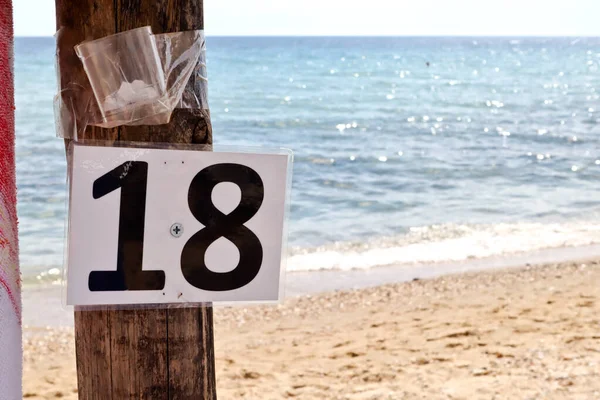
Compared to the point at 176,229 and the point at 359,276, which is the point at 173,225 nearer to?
the point at 176,229

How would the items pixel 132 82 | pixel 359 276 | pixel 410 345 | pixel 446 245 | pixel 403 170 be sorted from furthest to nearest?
pixel 403 170
pixel 446 245
pixel 359 276
pixel 410 345
pixel 132 82

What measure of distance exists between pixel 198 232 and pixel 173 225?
0.05 meters

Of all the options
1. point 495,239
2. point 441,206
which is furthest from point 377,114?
point 495,239

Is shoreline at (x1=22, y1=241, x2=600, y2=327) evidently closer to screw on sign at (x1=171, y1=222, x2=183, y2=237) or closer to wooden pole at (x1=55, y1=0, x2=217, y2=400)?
wooden pole at (x1=55, y1=0, x2=217, y2=400)

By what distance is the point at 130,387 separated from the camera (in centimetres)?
150

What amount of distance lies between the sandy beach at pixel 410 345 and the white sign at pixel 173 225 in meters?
3.05

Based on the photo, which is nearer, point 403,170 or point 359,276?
point 359,276

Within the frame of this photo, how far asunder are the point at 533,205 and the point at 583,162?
4820 millimetres

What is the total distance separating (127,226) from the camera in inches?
57.1

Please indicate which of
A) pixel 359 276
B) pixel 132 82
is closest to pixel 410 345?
pixel 359 276

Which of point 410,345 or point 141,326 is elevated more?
point 141,326

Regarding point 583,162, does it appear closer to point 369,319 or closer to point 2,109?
point 369,319

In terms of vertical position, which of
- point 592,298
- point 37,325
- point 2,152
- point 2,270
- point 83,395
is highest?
point 2,152

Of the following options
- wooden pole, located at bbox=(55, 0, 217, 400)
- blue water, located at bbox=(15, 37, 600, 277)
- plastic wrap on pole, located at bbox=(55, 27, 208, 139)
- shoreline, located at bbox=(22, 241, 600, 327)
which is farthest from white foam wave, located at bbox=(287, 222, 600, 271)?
plastic wrap on pole, located at bbox=(55, 27, 208, 139)
